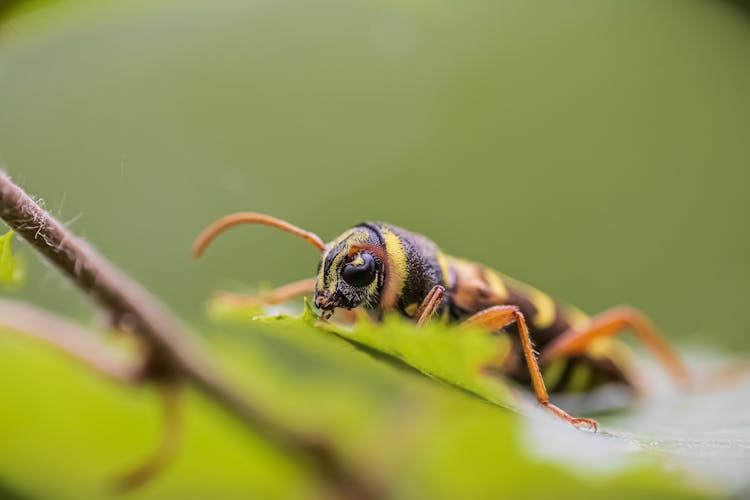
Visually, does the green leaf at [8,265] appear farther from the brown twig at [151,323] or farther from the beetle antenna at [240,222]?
the beetle antenna at [240,222]

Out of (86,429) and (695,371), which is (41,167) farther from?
(695,371)

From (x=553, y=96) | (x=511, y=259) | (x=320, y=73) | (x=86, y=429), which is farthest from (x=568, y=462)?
(x=553, y=96)

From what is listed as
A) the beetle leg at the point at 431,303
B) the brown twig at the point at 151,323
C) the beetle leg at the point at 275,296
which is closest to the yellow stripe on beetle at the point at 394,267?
the beetle leg at the point at 431,303

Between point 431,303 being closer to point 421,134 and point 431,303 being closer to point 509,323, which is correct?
point 509,323

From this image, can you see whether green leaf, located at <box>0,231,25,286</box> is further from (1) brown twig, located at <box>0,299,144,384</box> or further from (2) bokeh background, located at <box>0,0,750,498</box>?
(2) bokeh background, located at <box>0,0,750,498</box>

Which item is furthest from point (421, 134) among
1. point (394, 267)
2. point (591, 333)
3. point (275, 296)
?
point (394, 267)

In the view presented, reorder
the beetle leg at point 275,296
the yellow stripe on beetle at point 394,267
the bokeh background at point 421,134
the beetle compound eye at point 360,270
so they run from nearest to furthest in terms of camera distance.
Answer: the beetle compound eye at point 360,270 < the yellow stripe on beetle at point 394,267 < the beetle leg at point 275,296 < the bokeh background at point 421,134
